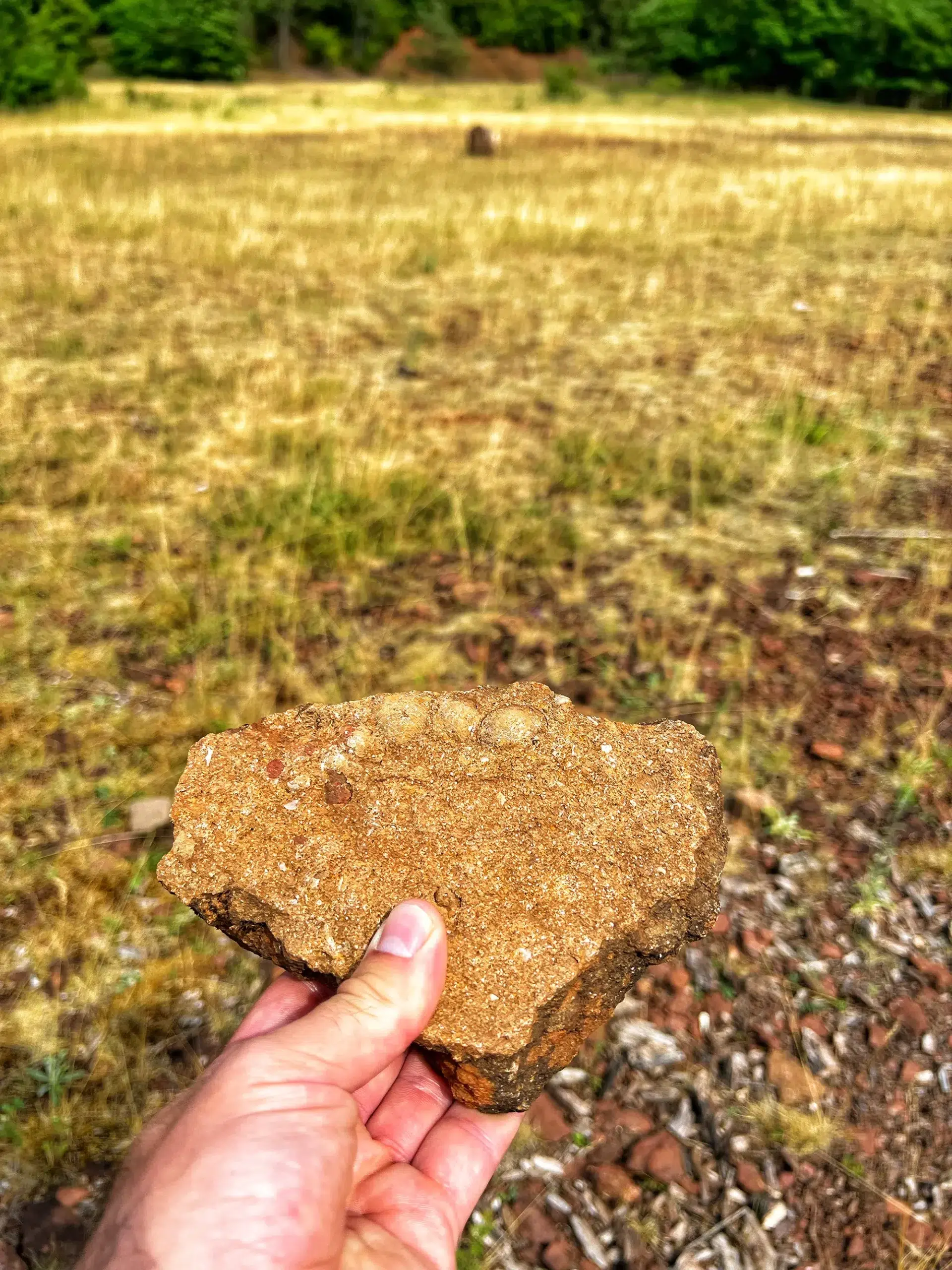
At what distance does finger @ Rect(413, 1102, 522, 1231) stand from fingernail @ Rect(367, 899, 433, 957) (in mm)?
444

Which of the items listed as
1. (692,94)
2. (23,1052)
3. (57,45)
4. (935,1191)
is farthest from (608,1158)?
(692,94)

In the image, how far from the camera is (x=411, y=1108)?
193 cm

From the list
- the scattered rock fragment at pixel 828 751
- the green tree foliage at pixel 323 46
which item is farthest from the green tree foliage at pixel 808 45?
the scattered rock fragment at pixel 828 751

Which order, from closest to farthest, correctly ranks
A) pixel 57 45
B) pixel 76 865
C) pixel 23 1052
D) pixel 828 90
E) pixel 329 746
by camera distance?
pixel 329 746, pixel 23 1052, pixel 76 865, pixel 57 45, pixel 828 90

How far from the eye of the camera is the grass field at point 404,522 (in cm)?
264

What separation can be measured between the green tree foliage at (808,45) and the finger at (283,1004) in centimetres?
4476

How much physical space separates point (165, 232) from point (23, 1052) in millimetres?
8627

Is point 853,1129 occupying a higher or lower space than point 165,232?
A: lower

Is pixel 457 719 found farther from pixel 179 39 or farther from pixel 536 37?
pixel 536 37

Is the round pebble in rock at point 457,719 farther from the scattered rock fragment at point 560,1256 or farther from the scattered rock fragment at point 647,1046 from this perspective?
the scattered rock fragment at point 560,1256

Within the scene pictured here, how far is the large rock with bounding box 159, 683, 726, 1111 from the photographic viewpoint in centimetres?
172

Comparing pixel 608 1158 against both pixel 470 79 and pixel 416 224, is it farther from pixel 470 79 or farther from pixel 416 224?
pixel 470 79

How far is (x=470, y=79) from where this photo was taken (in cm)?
5078

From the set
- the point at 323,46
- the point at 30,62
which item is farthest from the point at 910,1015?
the point at 323,46
